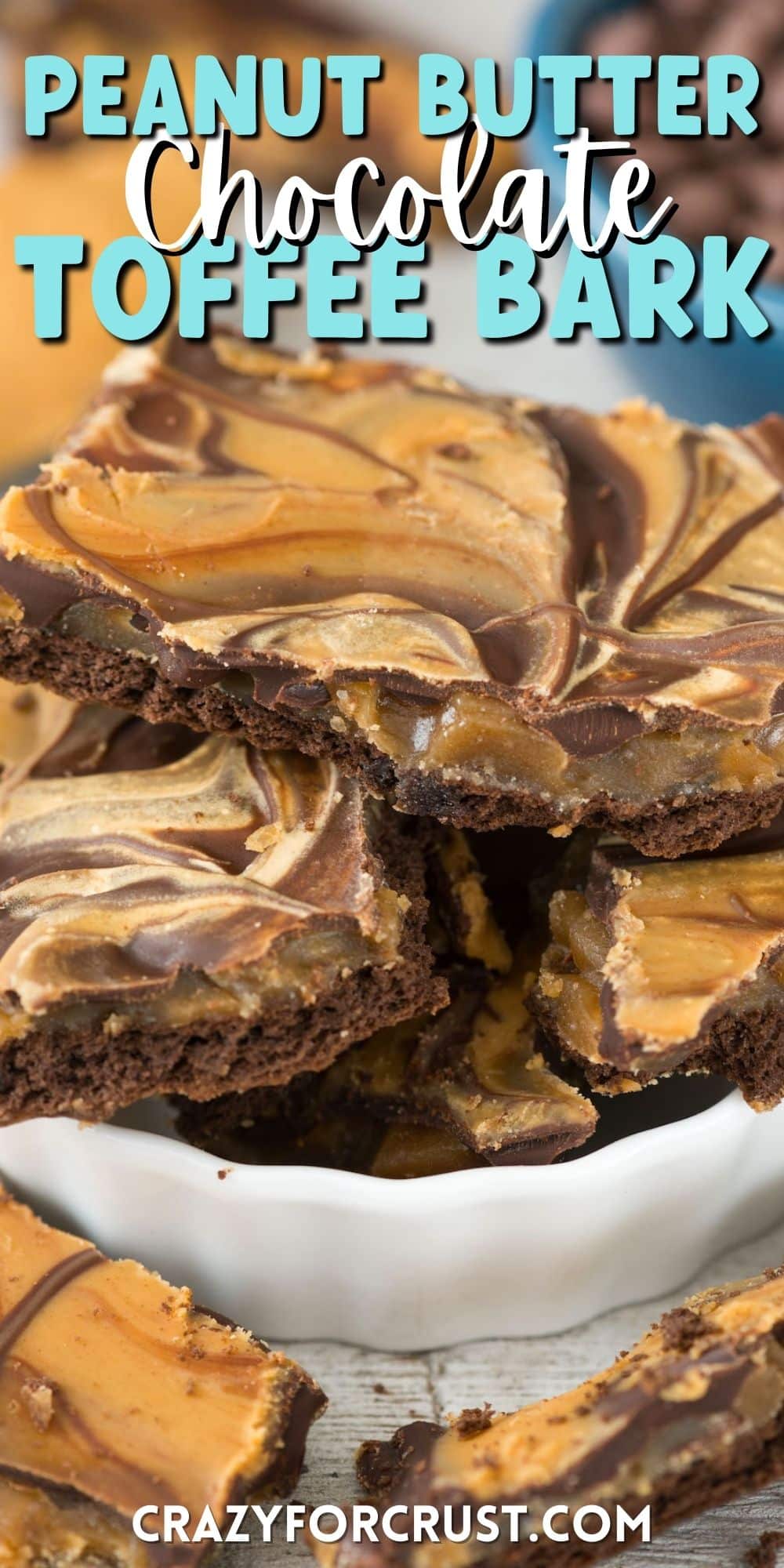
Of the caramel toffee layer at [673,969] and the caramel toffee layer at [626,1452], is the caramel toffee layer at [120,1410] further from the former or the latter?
the caramel toffee layer at [673,969]

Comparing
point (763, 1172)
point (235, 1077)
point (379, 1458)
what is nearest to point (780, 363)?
point (763, 1172)

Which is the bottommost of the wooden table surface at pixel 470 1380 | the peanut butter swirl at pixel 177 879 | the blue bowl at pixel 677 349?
the wooden table surface at pixel 470 1380

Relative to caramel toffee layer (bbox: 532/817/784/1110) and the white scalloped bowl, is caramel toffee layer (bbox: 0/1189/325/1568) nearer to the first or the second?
the white scalloped bowl

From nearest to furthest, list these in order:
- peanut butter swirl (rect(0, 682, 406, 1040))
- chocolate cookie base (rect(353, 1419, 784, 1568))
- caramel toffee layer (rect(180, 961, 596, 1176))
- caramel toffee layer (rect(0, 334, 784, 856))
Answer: chocolate cookie base (rect(353, 1419, 784, 1568))
peanut butter swirl (rect(0, 682, 406, 1040))
caramel toffee layer (rect(0, 334, 784, 856))
caramel toffee layer (rect(180, 961, 596, 1176))

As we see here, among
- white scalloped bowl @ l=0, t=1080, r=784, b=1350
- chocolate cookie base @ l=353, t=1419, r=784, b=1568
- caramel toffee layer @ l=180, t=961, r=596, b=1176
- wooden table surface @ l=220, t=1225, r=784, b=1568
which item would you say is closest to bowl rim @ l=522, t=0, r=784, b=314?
caramel toffee layer @ l=180, t=961, r=596, b=1176

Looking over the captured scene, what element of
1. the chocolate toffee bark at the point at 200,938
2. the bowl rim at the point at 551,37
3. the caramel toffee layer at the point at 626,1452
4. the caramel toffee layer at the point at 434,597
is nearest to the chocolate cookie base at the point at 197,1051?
the chocolate toffee bark at the point at 200,938

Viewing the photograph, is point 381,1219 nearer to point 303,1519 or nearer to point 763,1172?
point 303,1519
